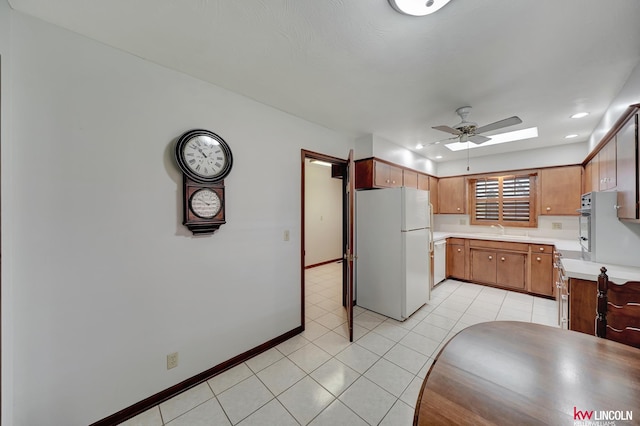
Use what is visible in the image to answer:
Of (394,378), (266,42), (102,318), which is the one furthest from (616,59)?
(102,318)

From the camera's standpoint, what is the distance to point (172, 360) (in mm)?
1757

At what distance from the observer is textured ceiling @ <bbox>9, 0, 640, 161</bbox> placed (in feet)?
4.05

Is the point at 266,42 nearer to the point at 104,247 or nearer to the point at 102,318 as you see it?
the point at 104,247

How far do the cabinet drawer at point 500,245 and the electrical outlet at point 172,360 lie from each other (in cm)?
467

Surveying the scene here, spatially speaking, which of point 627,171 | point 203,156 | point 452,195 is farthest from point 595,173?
point 203,156

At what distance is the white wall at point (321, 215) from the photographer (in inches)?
217

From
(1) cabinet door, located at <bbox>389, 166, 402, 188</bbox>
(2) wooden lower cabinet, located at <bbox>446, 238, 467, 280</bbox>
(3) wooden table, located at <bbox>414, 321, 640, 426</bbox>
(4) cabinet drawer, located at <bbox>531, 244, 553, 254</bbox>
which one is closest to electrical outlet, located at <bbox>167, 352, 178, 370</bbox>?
(3) wooden table, located at <bbox>414, 321, 640, 426</bbox>

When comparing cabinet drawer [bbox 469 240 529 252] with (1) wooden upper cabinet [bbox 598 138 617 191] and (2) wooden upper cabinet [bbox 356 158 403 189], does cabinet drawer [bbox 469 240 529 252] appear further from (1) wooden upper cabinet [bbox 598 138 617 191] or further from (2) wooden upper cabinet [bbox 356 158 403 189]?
(2) wooden upper cabinet [bbox 356 158 403 189]

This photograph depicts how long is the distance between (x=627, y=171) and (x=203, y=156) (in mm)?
3368

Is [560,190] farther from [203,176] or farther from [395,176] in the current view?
[203,176]

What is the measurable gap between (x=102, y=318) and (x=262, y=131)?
6.25 ft

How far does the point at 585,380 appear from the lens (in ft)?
2.75

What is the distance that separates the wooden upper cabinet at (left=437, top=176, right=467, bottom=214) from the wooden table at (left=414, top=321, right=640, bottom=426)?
4137 millimetres

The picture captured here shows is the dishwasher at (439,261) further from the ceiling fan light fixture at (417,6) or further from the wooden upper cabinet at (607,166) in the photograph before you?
the ceiling fan light fixture at (417,6)
